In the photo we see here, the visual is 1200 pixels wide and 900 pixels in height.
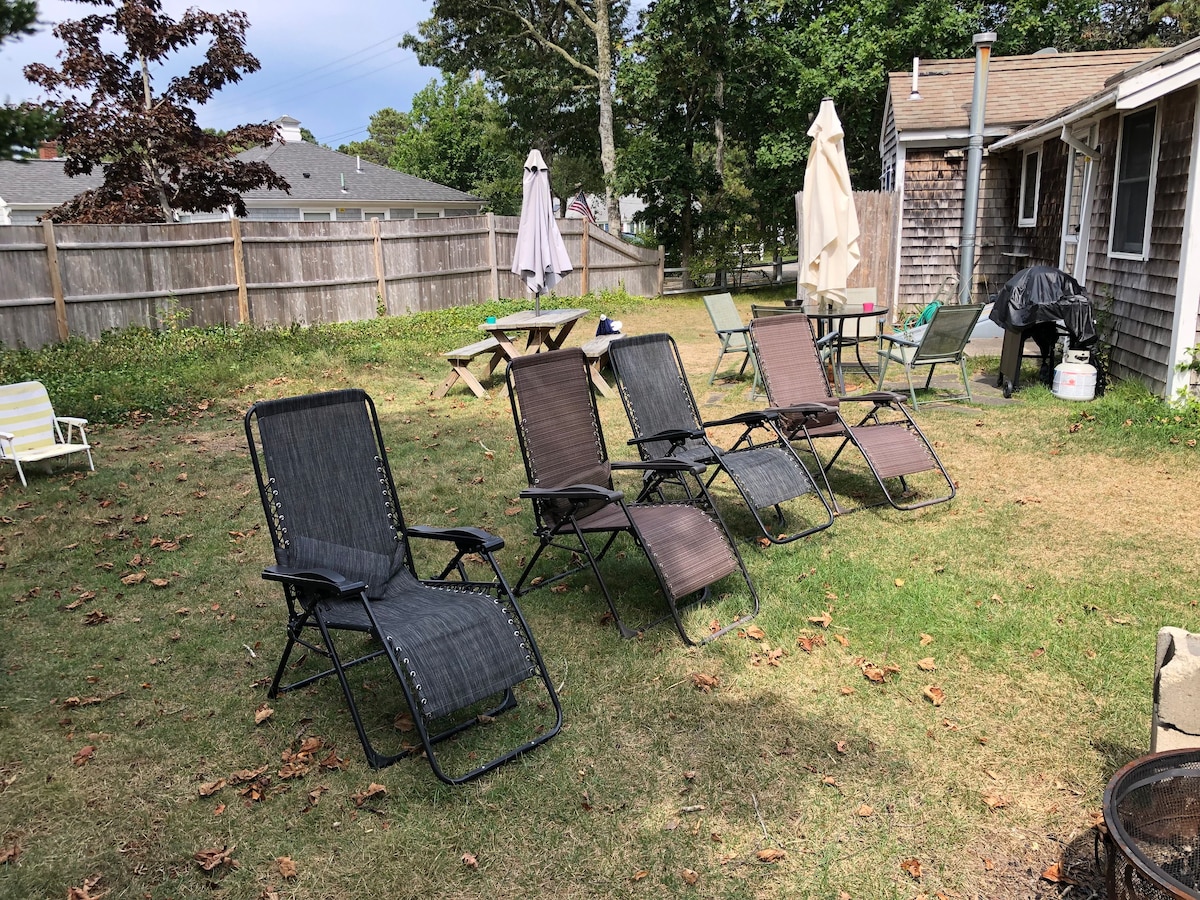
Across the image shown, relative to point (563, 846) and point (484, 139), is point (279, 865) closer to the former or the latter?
point (563, 846)

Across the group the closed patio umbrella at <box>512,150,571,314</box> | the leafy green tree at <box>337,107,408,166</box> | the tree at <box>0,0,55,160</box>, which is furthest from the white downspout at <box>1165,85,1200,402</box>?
the leafy green tree at <box>337,107,408,166</box>

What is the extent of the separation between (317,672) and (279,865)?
1293mm

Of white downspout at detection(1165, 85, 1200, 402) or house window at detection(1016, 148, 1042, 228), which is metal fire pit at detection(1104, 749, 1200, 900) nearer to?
white downspout at detection(1165, 85, 1200, 402)

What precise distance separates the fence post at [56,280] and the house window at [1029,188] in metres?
13.3

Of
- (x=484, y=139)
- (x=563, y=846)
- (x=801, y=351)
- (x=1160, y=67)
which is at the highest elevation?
(x=484, y=139)

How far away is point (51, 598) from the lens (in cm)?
468

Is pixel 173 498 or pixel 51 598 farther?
pixel 173 498

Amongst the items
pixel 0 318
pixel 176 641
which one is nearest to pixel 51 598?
pixel 176 641

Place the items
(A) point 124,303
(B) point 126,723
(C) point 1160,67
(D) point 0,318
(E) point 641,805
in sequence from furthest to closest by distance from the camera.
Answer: (A) point 124,303 → (D) point 0,318 → (C) point 1160,67 → (B) point 126,723 → (E) point 641,805

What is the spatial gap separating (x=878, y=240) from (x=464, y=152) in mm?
30888

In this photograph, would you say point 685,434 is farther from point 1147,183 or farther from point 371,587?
point 1147,183

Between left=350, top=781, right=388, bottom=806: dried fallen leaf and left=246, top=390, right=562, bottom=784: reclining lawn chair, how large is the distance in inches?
4.5

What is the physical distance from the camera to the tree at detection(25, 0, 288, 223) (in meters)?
14.3

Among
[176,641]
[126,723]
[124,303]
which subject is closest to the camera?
[126,723]
